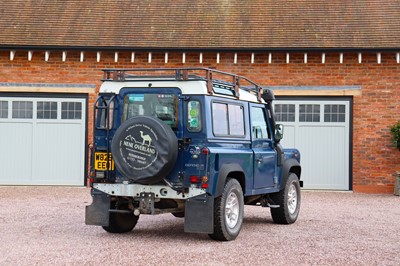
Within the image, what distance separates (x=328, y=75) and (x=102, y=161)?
10.5 meters

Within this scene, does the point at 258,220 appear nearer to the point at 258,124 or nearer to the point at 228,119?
the point at 258,124

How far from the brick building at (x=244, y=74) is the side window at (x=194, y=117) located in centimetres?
942

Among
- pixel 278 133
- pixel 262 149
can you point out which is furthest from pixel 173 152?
pixel 278 133

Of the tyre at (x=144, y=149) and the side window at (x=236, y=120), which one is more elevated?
the side window at (x=236, y=120)

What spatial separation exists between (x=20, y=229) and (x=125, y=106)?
252 cm

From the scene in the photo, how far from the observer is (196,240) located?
9.92 meters

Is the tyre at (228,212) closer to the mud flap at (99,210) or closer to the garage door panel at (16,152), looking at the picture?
the mud flap at (99,210)

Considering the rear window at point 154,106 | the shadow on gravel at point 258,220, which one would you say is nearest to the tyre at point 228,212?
the rear window at point 154,106

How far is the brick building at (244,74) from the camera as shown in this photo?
19.0 m

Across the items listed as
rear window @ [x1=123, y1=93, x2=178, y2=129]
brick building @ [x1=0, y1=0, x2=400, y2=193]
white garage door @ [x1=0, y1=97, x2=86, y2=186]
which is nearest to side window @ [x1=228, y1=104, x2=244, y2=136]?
rear window @ [x1=123, y1=93, x2=178, y2=129]

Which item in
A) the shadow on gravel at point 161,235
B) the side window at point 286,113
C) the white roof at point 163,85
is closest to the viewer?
the white roof at point 163,85

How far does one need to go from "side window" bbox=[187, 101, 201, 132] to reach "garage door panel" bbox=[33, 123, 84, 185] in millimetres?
10200

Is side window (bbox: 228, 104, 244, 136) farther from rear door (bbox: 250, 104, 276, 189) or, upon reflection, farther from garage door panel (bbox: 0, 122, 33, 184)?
garage door panel (bbox: 0, 122, 33, 184)

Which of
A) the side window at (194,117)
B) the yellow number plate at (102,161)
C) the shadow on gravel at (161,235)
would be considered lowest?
the shadow on gravel at (161,235)
